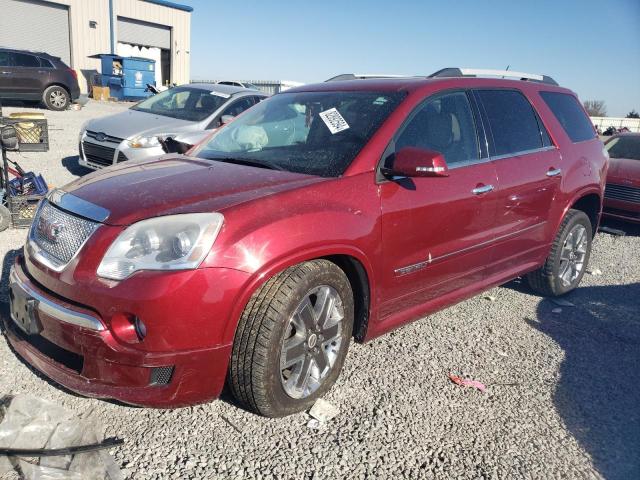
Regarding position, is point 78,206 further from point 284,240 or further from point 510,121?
point 510,121

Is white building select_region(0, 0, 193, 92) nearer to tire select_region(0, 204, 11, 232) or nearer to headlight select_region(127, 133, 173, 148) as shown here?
headlight select_region(127, 133, 173, 148)

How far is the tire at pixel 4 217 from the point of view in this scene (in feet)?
16.9

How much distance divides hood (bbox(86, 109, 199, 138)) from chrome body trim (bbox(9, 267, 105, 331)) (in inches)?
218

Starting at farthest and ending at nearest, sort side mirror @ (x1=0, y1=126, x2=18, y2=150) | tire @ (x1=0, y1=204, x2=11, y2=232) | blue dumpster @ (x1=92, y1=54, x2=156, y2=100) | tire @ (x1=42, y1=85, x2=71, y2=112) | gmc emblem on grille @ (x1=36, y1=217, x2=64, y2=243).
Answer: blue dumpster @ (x1=92, y1=54, x2=156, y2=100), tire @ (x1=42, y1=85, x2=71, y2=112), tire @ (x1=0, y1=204, x2=11, y2=232), side mirror @ (x1=0, y1=126, x2=18, y2=150), gmc emblem on grille @ (x1=36, y1=217, x2=64, y2=243)

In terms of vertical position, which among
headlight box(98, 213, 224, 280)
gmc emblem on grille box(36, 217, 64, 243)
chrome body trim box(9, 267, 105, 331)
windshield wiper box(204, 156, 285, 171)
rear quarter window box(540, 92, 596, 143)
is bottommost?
chrome body trim box(9, 267, 105, 331)

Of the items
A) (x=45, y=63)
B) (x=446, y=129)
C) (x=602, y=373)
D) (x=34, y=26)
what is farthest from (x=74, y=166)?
(x=34, y=26)

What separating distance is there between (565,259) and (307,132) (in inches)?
111

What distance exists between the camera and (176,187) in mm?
2697

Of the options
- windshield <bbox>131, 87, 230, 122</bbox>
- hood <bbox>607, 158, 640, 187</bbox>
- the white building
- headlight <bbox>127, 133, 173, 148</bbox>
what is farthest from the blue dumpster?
hood <bbox>607, 158, 640, 187</bbox>

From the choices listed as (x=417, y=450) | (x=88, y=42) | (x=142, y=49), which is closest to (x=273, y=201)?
(x=417, y=450)

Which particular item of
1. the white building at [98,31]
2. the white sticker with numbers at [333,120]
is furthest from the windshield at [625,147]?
the white building at [98,31]

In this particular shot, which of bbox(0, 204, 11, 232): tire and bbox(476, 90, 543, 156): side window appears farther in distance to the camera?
bbox(0, 204, 11, 232): tire

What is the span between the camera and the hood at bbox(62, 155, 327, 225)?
2.43 metres

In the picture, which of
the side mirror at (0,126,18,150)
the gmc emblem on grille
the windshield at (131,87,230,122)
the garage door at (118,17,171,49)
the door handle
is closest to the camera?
the gmc emblem on grille
